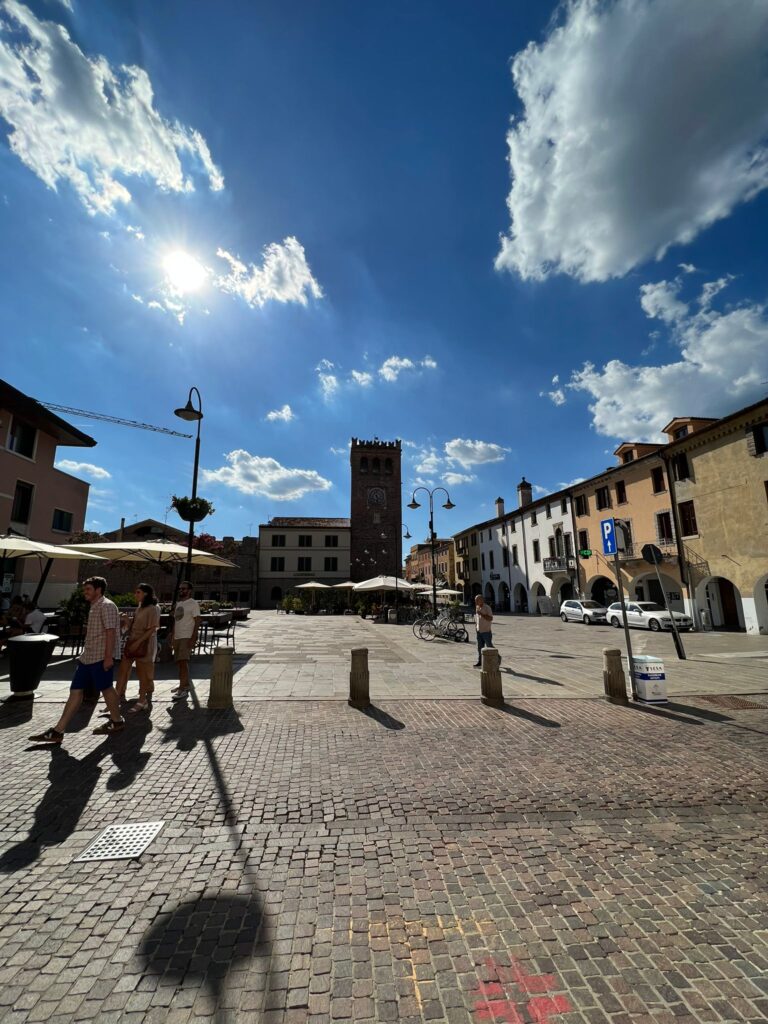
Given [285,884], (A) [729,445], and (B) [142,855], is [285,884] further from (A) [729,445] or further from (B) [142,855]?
(A) [729,445]

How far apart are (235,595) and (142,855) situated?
49.0 metres

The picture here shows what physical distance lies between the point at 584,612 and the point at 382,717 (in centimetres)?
2344

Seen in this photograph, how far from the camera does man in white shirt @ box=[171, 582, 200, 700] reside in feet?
25.5

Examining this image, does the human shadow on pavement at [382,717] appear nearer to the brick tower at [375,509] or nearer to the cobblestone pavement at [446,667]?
the cobblestone pavement at [446,667]

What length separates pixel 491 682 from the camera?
7605 mm

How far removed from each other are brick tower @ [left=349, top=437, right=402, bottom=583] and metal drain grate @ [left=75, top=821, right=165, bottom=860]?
144 ft

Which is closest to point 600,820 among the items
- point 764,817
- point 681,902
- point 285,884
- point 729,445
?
point 681,902

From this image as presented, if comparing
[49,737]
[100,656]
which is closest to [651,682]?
[100,656]

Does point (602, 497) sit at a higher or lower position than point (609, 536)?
higher

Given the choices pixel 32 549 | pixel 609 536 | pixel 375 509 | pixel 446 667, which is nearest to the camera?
pixel 609 536

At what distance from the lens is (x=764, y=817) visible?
12.6 feet

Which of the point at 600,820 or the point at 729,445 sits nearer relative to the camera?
the point at 600,820

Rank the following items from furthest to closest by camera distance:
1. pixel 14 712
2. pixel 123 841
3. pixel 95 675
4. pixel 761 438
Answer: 1. pixel 761 438
2. pixel 14 712
3. pixel 95 675
4. pixel 123 841

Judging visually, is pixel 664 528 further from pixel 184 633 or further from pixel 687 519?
pixel 184 633
